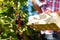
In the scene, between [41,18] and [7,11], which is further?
[7,11]

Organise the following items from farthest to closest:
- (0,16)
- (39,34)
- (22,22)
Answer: (39,34)
(22,22)
(0,16)

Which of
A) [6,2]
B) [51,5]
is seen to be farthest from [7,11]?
[51,5]

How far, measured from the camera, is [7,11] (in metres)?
3.09

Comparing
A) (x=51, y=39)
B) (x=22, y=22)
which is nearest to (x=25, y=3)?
(x=22, y=22)

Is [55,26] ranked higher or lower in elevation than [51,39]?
higher

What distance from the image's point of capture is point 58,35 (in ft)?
11.8

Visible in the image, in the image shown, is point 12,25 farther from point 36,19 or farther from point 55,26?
point 55,26

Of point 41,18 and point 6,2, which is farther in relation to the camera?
point 6,2

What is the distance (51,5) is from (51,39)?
0.53 meters

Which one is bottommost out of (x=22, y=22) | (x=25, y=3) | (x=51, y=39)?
(x=51, y=39)

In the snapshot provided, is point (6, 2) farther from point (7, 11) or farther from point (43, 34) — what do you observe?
point (43, 34)

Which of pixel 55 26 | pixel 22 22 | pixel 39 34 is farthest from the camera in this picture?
pixel 39 34

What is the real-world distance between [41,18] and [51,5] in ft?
3.25

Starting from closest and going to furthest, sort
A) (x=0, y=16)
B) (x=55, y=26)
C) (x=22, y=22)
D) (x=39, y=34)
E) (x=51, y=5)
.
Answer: (x=55, y=26) → (x=0, y=16) → (x=22, y=22) → (x=39, y=34) → (x=51, y=5)
